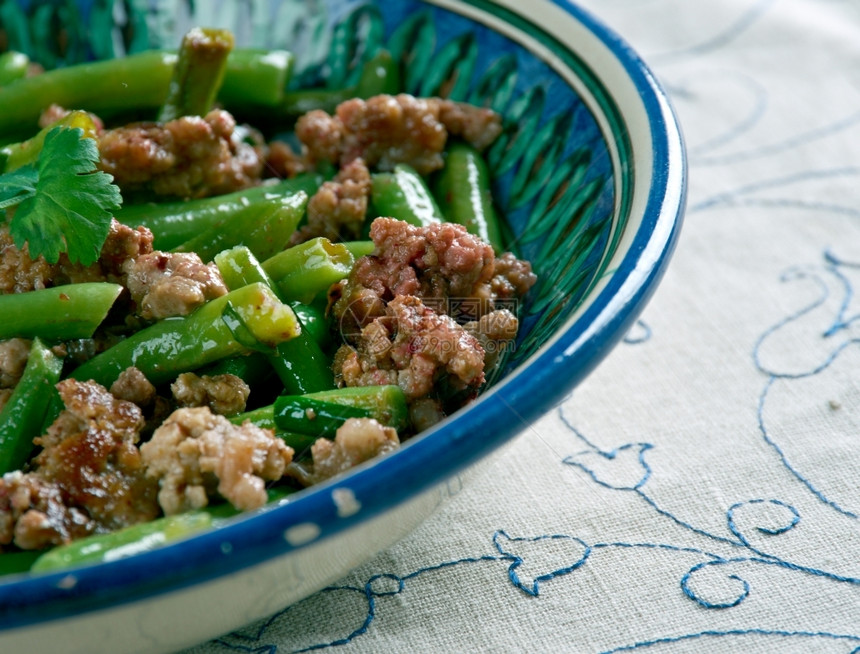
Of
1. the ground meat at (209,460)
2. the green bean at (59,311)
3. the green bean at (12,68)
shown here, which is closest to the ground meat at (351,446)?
the ground meat at (209,460)

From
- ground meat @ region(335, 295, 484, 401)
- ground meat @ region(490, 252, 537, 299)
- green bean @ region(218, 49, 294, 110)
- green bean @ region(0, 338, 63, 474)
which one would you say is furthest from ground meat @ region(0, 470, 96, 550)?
green bean @ region(218, 49, 294, 110)

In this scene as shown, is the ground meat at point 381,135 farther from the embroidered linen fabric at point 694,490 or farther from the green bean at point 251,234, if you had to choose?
the embroidered linen fabric at point 694,490

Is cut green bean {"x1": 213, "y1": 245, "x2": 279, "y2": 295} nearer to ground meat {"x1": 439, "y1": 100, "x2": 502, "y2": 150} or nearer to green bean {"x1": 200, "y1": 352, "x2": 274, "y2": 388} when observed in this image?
green bean {"x1": 200, "y1": 352, "x2": 274, "y2": 388}

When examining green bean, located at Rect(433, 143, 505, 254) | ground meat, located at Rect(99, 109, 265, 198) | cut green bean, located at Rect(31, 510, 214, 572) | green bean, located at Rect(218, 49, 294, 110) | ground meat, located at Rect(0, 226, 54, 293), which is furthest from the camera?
green bean, located at Rect(218, 49, 294, 110)

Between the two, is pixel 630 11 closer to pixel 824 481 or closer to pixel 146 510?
pixel 824 481

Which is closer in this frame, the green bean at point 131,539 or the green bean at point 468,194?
the green bean at point 131,539

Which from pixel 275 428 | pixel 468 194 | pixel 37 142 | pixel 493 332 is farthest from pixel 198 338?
pixel 468 194
